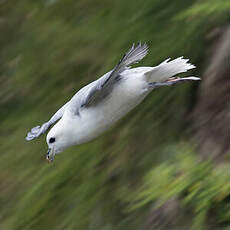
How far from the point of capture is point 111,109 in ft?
10.9

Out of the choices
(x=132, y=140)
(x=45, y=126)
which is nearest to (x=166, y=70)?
(x=45, y=126)

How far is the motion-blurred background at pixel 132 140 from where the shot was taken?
142 inches

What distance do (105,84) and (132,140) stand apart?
4.15ft

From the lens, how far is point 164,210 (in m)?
3.94

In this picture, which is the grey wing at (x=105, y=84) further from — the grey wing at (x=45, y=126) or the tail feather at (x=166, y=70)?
the grey wing at (x=45, y=126)

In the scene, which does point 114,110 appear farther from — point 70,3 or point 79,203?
point 70,3

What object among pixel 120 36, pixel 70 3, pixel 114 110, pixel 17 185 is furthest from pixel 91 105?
pixel 70 3

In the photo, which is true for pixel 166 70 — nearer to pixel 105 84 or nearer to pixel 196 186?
pixel 105 84

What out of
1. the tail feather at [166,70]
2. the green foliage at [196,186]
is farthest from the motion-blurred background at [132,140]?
the tail feather at [166,70]

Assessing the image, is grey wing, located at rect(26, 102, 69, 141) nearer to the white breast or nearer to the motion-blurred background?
the white breast

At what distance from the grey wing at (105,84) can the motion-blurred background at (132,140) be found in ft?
1.53

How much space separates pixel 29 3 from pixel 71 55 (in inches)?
44.4

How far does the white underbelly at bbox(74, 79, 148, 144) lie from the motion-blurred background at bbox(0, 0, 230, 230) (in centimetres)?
39

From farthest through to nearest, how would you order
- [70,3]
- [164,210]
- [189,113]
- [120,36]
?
[70,3], [120,36], [189,113], [164,210]
